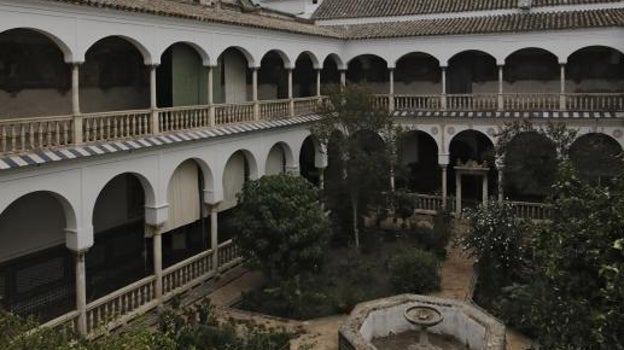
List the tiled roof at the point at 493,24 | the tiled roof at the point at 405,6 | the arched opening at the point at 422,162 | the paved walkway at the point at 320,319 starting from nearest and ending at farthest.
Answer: the paved walkway at the point at 320,319, the tiled roof at the point at 493,24, the tiled roof at the point at 405,6, the arched opening at the point at 422,162

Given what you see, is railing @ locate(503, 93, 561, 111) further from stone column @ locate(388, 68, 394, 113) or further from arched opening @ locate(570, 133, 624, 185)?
stone column @ locate(388, 68, 394, 113)

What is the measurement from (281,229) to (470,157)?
1383 centimetres

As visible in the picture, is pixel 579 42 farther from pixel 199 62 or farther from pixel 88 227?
pixel 88 227

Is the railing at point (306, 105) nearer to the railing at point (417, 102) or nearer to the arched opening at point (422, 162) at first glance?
the railing at point (417, 102)

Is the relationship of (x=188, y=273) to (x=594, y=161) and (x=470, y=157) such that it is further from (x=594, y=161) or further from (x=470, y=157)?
(x=470, y=157)

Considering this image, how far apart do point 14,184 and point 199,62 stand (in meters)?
7.59

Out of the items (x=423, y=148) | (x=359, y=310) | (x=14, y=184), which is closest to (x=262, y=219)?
(x=359, y=310)

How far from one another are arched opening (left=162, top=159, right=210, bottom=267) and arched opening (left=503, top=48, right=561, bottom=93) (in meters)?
13.1

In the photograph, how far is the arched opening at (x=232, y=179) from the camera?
2030 cm

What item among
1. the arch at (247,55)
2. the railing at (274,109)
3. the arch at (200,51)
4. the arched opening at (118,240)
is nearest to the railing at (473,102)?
the railing at (274,109)

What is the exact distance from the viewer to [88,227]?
45.6 feet

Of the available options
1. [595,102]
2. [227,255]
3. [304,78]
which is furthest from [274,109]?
[595,102]

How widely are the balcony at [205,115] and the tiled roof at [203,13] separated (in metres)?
2.32

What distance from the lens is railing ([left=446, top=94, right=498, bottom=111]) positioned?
24.0 m
